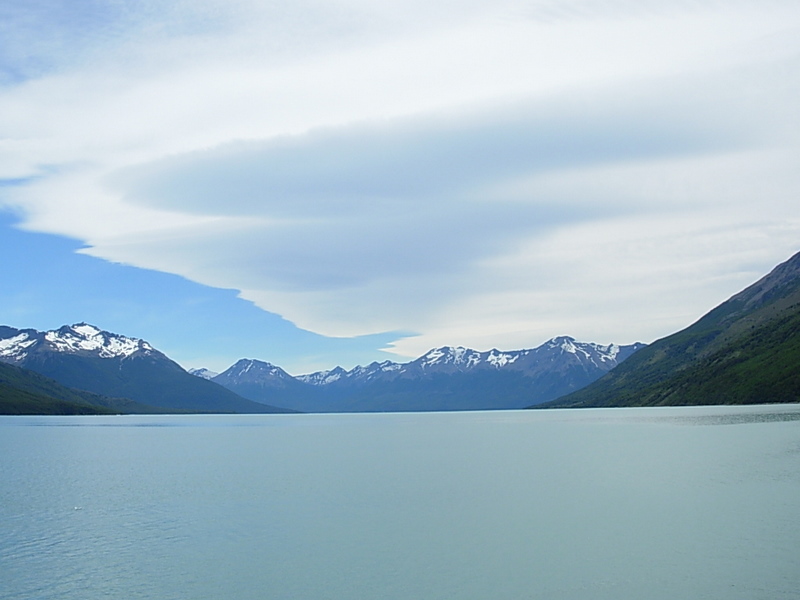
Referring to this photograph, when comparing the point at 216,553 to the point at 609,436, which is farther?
the point at 609,436

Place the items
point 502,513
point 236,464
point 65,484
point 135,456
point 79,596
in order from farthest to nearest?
point 135,456
point 236,464
point 65,484
point 502,513
point 79,596

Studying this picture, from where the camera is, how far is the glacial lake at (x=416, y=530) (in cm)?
2792

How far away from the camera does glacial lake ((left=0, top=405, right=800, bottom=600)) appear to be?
27922 mm

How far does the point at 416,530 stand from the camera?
3834 centimetres

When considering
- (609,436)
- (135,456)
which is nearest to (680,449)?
(609,436)

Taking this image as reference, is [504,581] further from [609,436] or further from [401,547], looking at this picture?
[609,436]

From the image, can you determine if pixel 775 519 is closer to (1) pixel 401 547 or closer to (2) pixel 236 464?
(1) pixel 401 547

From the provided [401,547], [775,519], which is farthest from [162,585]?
[775,519]

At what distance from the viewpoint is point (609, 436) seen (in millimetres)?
109500

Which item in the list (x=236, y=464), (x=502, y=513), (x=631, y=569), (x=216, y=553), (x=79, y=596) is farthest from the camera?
(x=236, y=464)

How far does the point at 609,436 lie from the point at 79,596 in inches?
3710

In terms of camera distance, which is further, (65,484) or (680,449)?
(680,449)

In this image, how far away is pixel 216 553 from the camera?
1347 inches

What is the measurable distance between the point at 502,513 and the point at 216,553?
1727 centimetres
